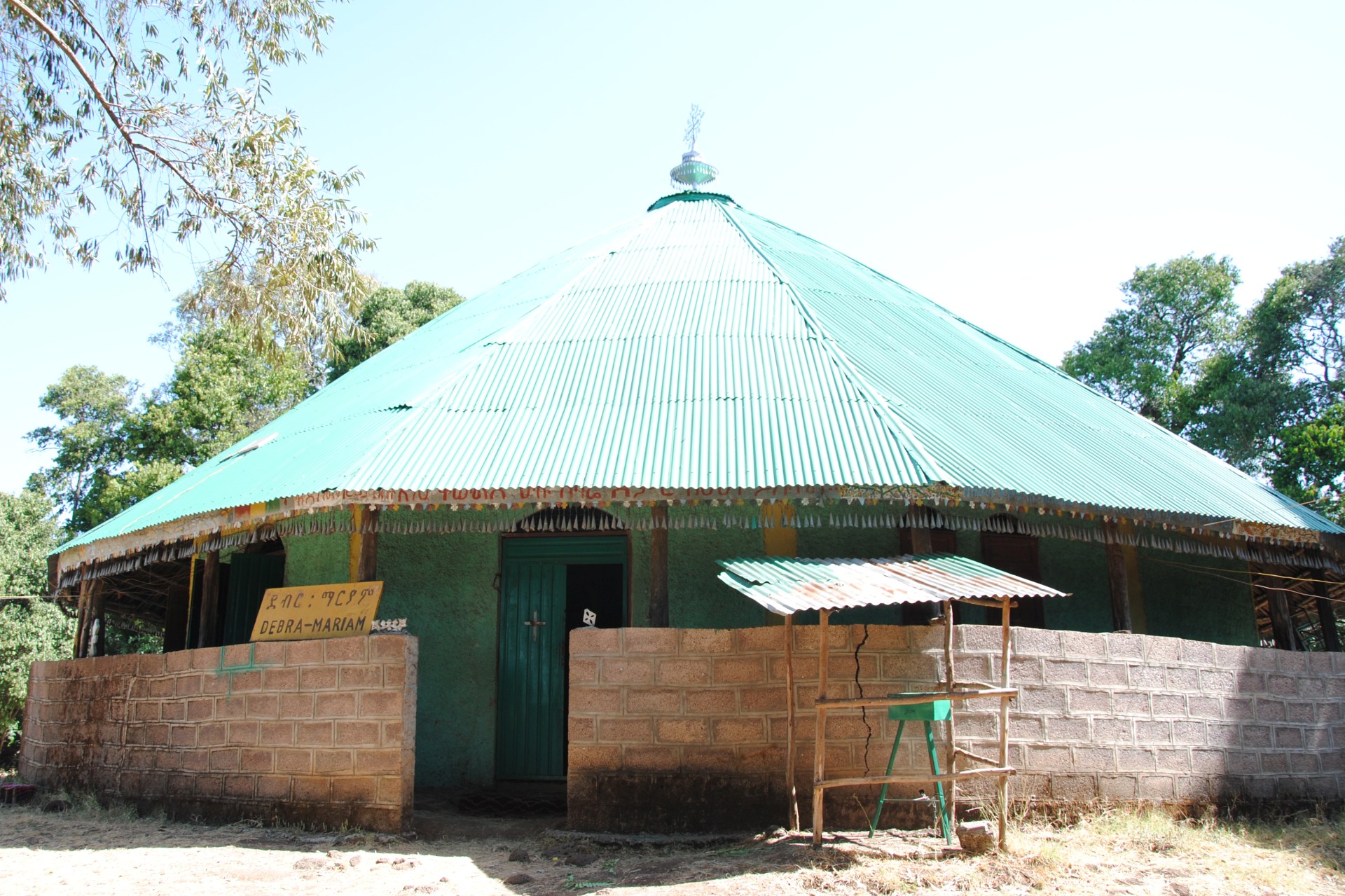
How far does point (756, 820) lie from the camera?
6.87 meters

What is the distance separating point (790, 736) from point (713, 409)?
9.69ft

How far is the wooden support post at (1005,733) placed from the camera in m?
6.37

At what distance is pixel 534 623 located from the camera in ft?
30.5

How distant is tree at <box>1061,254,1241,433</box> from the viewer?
28.5 metres

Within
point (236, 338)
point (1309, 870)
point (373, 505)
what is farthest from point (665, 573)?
point (236, 338)

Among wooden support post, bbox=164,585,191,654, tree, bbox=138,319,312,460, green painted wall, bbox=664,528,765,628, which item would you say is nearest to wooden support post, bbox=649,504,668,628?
green painted wall, bbox=664,528,765,628

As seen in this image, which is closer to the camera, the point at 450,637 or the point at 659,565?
the point at 659,565

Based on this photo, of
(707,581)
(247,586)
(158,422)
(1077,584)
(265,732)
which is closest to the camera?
(265,732)

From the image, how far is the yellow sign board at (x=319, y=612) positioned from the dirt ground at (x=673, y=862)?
145 cm

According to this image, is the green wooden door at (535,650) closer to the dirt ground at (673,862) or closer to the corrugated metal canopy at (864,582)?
the dirt ground at (673,862)

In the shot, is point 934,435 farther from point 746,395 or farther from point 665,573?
point 665,573

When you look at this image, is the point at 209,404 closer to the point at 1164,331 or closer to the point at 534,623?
the point at 534,623

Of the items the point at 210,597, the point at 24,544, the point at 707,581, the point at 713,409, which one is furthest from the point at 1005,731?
the point at 24,544

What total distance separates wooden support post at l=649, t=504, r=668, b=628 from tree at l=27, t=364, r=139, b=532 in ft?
82.8
